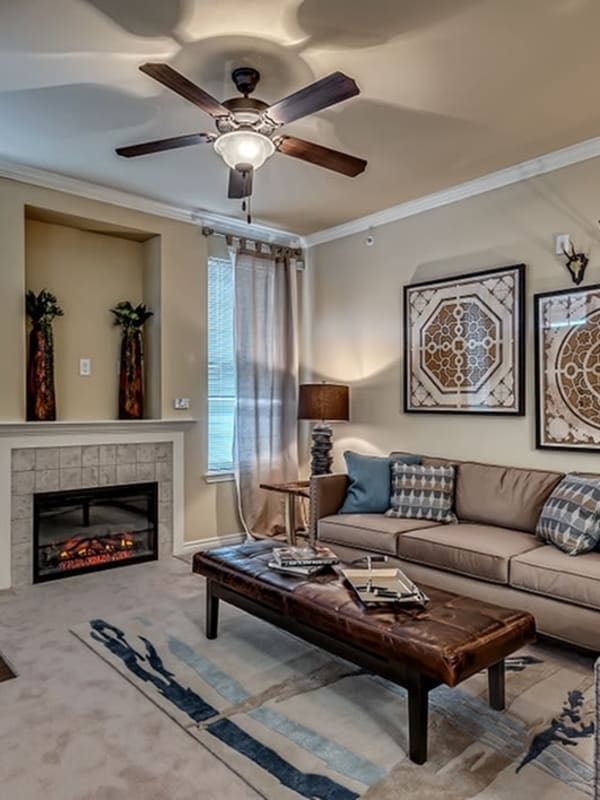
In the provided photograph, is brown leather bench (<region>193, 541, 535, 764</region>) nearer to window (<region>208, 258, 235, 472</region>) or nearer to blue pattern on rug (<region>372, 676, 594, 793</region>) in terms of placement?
blue pattern on rug (<region>372, 676, 594, 793</region>)

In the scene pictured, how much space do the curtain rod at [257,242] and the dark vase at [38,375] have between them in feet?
5.26

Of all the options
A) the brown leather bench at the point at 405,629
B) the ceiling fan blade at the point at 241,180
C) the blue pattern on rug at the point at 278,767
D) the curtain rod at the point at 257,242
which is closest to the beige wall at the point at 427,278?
the curtain rod at the point at 257,242

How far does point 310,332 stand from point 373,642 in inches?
151

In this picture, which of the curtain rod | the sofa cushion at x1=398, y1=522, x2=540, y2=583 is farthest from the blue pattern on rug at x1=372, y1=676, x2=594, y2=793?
the curtain rod

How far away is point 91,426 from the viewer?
4180 millimetres

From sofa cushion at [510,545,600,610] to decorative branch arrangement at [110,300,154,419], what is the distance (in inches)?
122

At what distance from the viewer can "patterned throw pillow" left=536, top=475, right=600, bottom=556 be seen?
289cm

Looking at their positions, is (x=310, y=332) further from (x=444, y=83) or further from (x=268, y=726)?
(x=268, y=726)

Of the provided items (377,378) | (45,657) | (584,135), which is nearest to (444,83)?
(584,135)

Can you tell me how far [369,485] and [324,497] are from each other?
1.11ft

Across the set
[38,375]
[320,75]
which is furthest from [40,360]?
[320,75]

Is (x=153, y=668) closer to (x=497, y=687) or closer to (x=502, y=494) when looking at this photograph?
(x=497, y=687)

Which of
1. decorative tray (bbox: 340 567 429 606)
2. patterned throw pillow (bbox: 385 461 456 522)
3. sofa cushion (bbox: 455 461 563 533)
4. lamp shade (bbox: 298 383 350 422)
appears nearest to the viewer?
decorative tray (bbox: 340 567 429 606)

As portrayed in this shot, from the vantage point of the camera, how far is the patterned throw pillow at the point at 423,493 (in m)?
3.76
